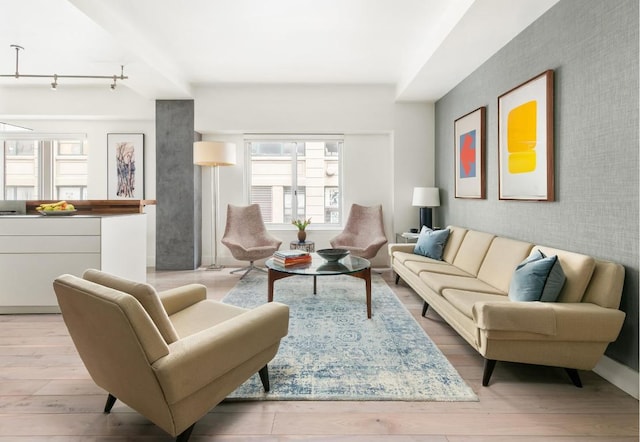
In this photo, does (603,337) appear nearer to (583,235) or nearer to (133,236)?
(583,235)

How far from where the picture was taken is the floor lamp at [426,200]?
4.78 meters

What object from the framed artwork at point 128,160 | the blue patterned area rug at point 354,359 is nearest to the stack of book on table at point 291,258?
the blue patterned area rug at point 354,359

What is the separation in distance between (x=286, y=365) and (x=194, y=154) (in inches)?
142

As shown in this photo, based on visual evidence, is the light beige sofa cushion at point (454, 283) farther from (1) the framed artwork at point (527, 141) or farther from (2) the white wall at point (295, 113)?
(2) the white wall at point (295, 113)

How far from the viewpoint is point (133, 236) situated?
12.3 feet

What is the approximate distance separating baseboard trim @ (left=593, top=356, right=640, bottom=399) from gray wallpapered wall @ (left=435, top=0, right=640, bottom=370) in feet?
0.13

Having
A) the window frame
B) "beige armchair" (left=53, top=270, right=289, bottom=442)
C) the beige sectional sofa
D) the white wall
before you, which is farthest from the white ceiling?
"beige armchair" (left=53, top=270, right=289, bottom=442)

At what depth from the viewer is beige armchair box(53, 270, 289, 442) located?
1.27 metres

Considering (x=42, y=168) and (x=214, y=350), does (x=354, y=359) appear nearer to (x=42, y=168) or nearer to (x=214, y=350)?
(x=214, y=350)

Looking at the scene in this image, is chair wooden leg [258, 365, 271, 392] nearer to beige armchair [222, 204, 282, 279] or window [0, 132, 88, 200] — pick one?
beige armchair [222, 204, 282, 279]

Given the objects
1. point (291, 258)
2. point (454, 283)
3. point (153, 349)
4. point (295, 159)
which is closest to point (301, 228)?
point (295, 159)

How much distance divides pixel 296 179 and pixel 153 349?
4.51 metres

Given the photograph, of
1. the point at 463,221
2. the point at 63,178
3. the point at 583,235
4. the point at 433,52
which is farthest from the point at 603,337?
the point at 63,178

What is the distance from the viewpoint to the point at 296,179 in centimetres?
564
